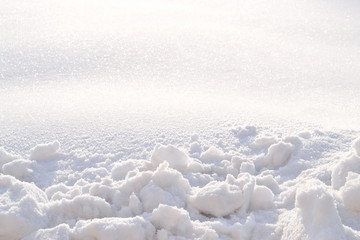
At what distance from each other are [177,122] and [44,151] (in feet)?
1.52

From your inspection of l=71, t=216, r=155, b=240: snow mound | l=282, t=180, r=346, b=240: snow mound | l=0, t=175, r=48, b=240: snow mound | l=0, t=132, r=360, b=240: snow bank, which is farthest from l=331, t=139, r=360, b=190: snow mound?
l=0, t=175, r=48, b=240: snow mound

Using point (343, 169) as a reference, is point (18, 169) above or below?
below

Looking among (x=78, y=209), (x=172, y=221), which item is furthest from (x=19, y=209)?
(x=172, y=221)

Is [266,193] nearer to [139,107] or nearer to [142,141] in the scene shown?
[142,141]

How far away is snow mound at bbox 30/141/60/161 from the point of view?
1.49 m

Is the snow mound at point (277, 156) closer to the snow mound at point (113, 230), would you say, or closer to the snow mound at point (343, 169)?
the snow mound at point (343, 169)

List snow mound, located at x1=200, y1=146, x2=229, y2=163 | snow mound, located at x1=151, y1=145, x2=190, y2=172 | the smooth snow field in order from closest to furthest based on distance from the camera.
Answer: the smooth snow field → snow mound, located at x1=151, y1=145, x2=190, y2=172 → snow mound, located at x1=200, y1=146, x2=229, y2=163

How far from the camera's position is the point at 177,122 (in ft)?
5.56

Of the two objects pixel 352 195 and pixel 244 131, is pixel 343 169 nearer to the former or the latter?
pixel 352 195

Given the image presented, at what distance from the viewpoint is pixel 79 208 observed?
1.10 m

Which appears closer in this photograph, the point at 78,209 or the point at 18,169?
Result: the point at 78,209

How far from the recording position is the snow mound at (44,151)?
1488 millimetres

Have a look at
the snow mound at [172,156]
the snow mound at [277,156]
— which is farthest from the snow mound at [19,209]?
the snow mound at [277,156]

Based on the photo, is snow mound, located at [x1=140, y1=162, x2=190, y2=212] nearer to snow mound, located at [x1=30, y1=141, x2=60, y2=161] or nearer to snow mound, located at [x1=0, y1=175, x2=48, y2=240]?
snow mound, located at [x1=0, y1=175, x2=48, y2=240]
